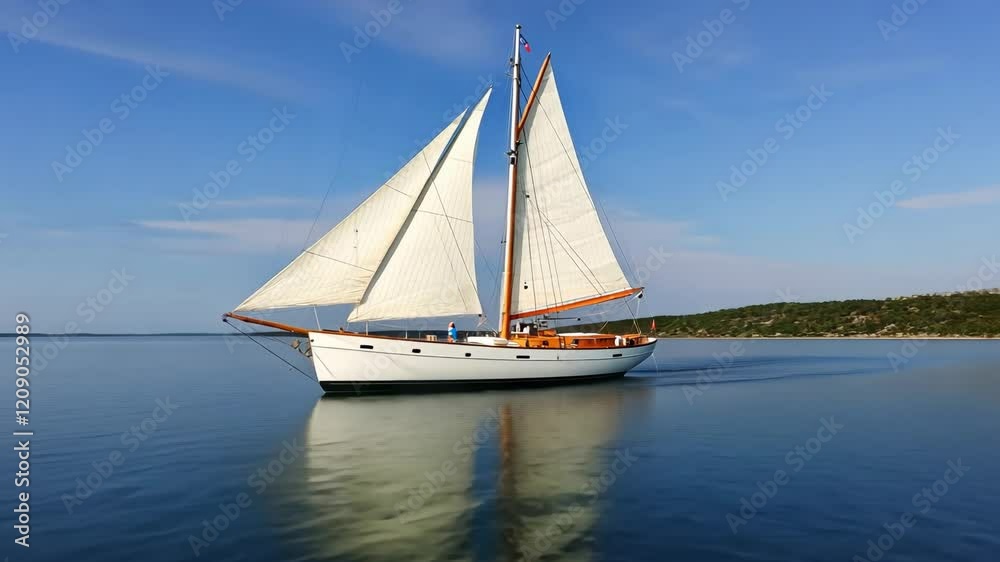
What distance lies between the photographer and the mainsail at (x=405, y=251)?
29.8 meters

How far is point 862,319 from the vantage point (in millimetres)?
107750

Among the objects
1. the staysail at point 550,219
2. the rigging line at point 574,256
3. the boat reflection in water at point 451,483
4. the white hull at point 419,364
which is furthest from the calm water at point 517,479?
the rigging line at point 574,256

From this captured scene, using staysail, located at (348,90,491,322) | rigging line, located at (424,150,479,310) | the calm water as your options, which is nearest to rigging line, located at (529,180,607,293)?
staysail, located at (348,90,491,322)

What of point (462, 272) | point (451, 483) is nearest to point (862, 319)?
point (462, 272)

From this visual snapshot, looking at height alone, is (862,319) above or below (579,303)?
below

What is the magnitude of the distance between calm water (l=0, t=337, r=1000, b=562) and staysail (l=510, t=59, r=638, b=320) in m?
10.7

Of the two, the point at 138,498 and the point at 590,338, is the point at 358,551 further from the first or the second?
the point at 590,338

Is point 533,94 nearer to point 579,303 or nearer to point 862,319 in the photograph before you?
point 579,303

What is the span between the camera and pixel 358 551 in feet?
32.8

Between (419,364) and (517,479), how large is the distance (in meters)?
18.6

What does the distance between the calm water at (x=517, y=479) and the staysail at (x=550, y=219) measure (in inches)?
422

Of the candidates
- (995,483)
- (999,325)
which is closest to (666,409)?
(995,483)

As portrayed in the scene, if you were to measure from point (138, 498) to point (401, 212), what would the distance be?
2041cm

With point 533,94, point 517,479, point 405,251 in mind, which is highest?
point 533,94
